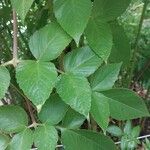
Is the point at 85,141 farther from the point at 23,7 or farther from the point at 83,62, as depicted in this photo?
the point at 23,7

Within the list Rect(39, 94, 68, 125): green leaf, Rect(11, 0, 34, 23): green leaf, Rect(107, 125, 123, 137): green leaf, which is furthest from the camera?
Rect(107, 125, 123, 137): green leaf

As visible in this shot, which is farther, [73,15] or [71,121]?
[71,121]

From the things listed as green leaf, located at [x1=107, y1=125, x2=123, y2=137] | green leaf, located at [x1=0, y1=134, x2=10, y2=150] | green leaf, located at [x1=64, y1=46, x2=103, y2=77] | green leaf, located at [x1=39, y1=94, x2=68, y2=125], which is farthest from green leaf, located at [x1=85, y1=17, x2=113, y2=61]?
green leaf, located at [x1=107, y1=125, x2=123, y2=137]

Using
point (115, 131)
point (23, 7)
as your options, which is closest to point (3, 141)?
point (23, 7)

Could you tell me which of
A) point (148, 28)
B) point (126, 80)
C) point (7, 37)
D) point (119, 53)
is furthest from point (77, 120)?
point (148, 28)

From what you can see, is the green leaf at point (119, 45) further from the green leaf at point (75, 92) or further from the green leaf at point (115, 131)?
the green leaf at point (115, 131)

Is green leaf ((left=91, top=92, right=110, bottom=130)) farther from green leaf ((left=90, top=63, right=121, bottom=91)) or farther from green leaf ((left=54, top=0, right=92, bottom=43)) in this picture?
green leaf ((left=54, top=0, right=92, bottom=43))
